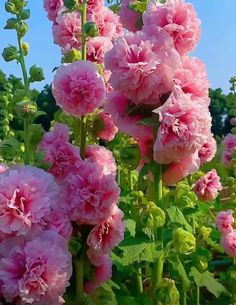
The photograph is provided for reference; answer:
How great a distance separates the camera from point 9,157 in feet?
6.57

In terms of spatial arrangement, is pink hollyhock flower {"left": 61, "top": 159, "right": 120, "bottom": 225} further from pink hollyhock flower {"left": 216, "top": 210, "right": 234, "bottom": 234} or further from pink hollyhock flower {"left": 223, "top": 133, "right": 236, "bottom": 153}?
pink hollyhock flower {"left": 223, "top": 133, "right": 236, "bottom": 153}

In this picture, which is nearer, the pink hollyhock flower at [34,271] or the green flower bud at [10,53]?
the pink hollyhock flower at [34,271]

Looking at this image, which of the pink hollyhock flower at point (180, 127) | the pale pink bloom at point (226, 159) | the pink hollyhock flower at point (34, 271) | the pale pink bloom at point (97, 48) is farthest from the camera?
the pale pink bloom at point (226, 159)

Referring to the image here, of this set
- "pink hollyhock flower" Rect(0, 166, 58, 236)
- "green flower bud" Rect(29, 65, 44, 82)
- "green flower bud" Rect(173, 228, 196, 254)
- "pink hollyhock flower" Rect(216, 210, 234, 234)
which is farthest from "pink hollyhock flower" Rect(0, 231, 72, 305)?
"pink hollyhock flower" Rect(216, 210, 234, 234)

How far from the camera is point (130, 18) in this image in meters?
2.22

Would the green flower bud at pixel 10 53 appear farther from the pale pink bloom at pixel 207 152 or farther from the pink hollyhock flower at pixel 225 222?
the pink hollyhock flower at pixel 225 222

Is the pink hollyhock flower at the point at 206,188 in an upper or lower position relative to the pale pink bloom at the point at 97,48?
lower

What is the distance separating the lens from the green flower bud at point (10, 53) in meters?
2.31

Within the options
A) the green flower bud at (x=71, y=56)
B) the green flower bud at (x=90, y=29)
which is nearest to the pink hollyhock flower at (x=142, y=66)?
the green flower bud at (x=90, y=29)

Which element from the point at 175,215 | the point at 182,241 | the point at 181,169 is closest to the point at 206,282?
the point at 175,215

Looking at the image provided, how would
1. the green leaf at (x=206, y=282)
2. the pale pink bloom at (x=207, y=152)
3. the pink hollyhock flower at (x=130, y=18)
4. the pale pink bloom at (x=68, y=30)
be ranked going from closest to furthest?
the pink hollyhock flower at (x=130, y=18) → the pale pink bloom at (x=68, y=30) → the green leaf at (x=206, y=282) → the pale pink bloom at (x=207, y=152)

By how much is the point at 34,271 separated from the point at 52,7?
4.40ft

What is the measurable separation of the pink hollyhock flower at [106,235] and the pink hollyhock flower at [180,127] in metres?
0.24

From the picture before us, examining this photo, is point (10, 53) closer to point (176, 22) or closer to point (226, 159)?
point (176, 22)
